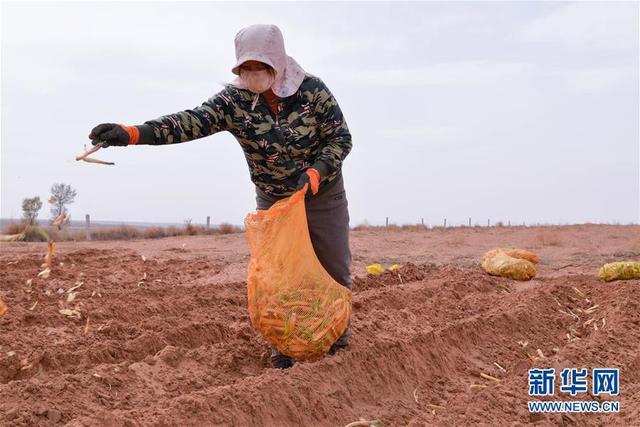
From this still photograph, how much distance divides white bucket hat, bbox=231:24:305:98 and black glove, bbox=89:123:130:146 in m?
0.65

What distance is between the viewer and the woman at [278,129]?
3.83 meters

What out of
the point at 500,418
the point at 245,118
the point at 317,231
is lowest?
the point at 500,418

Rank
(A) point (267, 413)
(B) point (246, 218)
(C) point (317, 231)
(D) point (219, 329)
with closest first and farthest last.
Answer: (A) point (267, 413) < (B) point (246, 218) < (C) point (317, 231) < (D) point (219, 329)

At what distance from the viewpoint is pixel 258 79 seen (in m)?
3.87

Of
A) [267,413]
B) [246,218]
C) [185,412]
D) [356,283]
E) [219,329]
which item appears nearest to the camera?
[185,412]

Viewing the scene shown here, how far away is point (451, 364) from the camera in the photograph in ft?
16.3

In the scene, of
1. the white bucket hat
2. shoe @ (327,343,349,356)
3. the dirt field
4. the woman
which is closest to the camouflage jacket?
the woman

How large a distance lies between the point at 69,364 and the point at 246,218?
1.41 metres

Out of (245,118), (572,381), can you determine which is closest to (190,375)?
(245,118)

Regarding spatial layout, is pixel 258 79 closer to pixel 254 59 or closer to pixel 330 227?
pixel 254 59

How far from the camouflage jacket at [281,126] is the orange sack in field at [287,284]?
27 centimetres

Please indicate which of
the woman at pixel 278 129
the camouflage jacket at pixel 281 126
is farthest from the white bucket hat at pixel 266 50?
the camouflage jacket at pixel 281 126

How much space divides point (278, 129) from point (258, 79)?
1.01 ft

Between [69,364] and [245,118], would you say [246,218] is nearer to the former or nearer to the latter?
[245,118]
